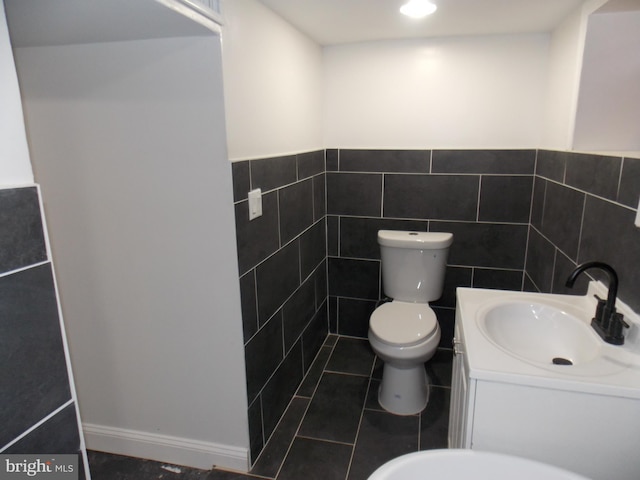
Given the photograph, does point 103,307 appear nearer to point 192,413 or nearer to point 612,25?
point 192,413

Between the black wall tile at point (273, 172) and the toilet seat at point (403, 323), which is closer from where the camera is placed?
the black wall tile at point (273, 172)

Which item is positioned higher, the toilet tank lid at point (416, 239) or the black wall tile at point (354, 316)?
the toilet tank lid at point (416, 239)

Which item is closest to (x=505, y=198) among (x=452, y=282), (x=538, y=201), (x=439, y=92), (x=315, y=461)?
(x=538, y=201)

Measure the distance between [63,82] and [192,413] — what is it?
146 cm

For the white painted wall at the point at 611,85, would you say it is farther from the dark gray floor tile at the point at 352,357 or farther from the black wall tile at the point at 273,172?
the dark gray floor tile at the point at 352,357

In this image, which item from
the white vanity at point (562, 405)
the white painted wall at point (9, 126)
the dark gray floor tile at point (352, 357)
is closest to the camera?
the white painted wall at point (9, 126)

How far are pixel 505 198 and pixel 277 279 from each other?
147 centimetres

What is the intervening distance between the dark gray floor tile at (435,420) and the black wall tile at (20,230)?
1.82 m

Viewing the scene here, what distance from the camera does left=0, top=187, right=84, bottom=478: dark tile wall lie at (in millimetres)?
871

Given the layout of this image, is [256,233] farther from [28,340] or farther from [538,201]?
[538,201]

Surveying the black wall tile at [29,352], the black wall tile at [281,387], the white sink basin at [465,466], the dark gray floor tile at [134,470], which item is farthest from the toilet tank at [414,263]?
the black wall tile at [29,352]

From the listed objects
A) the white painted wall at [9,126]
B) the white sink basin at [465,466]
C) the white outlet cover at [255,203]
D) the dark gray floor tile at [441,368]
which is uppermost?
the white painted wall at [9,126]

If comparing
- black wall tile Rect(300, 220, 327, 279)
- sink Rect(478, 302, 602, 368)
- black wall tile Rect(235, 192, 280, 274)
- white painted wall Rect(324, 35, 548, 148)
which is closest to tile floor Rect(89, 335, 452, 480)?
black wall tile Rect(300, 220, 327, 279)

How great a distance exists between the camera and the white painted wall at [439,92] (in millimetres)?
2439
